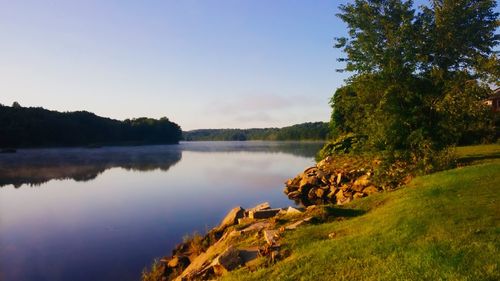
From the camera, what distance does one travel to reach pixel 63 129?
137 metres

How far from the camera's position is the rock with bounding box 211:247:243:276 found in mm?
10261

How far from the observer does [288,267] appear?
28.9 feet

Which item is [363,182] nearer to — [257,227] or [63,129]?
[257,227]

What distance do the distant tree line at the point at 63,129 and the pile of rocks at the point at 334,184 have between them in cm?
10652

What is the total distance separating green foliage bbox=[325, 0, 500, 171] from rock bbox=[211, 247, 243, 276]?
44.2ft

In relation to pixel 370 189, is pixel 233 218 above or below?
below

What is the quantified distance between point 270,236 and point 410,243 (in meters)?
4.02

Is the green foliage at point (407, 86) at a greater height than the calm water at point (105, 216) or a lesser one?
greater

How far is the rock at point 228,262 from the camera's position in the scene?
33.7 ft

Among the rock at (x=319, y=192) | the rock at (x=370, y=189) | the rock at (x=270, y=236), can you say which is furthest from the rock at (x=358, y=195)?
the rock at (x=270, y=236)

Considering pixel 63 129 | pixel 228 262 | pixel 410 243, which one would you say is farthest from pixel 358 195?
pixel 63 129

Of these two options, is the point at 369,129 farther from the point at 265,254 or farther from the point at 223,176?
the point at 223,176

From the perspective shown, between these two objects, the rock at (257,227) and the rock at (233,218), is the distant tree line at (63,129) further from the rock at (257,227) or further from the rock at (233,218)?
the rock at (257,227)

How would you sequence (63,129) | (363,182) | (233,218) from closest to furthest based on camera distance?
1. (233,218)
2. (363,182)
3. (63,129)
